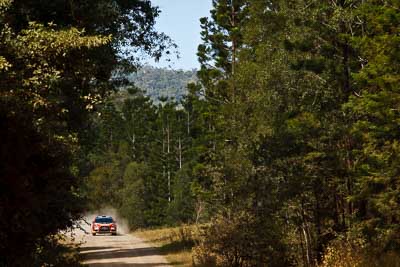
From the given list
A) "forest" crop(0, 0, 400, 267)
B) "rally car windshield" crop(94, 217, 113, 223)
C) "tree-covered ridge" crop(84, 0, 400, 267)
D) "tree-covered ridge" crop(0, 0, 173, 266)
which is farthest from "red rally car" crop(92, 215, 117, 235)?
"tree-covered ridge" crop(0, 0, 173, 266)

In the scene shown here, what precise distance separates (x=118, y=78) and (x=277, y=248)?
24.5 feet

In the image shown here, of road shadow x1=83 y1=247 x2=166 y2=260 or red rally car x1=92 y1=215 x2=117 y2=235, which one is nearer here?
road shadow x1=83 y1=247 x2=166 y2=260

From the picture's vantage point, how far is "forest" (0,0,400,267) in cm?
1105

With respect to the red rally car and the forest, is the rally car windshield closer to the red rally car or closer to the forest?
the red rally car

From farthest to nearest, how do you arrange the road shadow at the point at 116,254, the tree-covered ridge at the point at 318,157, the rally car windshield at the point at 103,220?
the rally car windshield at the point at 103,220 < the road shadow at the point at 116,254 < the tree-covered ridge at the point at 318,157

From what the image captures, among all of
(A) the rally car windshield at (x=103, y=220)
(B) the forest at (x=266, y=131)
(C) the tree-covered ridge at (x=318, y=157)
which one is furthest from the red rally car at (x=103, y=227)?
(C) the tree-covered ridge at (x=318, y=157)

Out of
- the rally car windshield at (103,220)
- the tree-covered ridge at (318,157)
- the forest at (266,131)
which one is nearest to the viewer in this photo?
the forest at (266,131)

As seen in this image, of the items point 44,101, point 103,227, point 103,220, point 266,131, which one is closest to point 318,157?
point 266,131

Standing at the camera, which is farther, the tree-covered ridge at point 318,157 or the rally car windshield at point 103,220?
the rally car windshield at point 103,220

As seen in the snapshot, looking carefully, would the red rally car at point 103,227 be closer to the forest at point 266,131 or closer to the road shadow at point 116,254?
the road shadow at point 116,254

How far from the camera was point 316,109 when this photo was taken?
24016 millimetres

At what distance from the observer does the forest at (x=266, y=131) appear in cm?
1105

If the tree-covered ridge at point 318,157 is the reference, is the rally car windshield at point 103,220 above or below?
below

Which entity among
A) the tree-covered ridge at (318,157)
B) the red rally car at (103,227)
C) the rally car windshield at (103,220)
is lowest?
the red rally car at (103,227)
